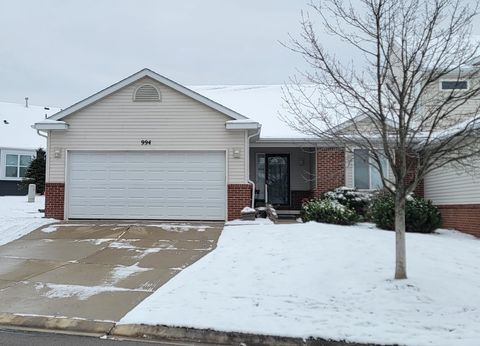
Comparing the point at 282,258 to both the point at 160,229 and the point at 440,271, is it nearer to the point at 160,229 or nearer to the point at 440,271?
the point at 440,271

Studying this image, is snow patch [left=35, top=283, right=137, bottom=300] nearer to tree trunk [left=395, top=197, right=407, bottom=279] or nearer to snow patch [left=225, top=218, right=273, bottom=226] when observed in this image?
tree trunk [left=395, top=197, right=407, bottom=279]

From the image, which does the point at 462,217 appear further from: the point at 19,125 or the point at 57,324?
the point at 19,125

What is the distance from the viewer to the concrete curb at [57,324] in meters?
6.96

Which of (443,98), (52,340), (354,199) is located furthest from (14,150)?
(443,98)

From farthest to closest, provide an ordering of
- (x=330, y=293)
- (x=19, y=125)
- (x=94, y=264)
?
(x=19, y=125) < (x=94, y=264) < (x=330, y=293)

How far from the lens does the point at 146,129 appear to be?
16.8 m

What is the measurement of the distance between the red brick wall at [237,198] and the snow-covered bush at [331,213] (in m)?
2.15

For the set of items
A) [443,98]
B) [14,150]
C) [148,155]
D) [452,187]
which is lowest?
[452,187]

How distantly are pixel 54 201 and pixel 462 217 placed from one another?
42.9 ft

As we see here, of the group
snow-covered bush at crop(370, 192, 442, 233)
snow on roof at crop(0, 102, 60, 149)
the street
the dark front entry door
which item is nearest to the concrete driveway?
the street

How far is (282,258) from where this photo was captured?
10492 millimetres

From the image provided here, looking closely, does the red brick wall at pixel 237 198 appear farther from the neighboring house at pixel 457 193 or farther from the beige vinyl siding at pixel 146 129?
the neighboring house at pixel 457 193

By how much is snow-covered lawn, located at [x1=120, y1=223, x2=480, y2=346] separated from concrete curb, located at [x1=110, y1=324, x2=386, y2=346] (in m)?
0.10

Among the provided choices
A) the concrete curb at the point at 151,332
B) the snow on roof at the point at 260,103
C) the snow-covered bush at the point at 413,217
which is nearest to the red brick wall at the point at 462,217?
the snow-covered bush at the point at 413,217
